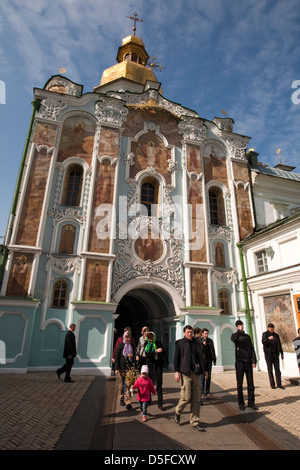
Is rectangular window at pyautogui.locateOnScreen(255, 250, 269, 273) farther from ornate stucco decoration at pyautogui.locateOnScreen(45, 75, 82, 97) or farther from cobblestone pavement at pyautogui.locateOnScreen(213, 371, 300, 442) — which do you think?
ornate stucco decoration at pyautogui.locateOnScreen(45, 75, 82, 97)

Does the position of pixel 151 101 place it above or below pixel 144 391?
above

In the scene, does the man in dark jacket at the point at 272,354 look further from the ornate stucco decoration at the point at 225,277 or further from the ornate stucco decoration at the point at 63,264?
the ornate stucco decoration at the point at 63,264

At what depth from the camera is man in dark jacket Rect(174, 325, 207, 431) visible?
5.10 m

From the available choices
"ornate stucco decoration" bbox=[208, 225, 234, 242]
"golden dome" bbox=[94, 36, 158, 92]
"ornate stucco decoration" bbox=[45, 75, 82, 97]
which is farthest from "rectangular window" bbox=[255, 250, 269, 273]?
"golden dome" bbox=[94, 36, 158, 92]

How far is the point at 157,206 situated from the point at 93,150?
4416mm

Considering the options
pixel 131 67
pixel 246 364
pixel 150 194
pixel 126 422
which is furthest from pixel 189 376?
pixel 131 67

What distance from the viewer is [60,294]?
11695mm

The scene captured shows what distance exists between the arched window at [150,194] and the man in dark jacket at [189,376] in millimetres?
9534

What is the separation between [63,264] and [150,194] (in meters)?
5.96

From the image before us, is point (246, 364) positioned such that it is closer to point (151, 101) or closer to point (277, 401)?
point (277, 401)

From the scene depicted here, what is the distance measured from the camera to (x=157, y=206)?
14570 millimetres
